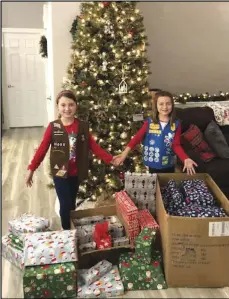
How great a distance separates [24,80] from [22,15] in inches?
48.1

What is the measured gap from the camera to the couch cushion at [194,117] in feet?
11.7

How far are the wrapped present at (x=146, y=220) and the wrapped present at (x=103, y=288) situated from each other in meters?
0.40

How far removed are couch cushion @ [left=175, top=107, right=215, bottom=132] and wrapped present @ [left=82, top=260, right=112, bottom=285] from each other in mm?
1667

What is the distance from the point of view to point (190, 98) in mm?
4559

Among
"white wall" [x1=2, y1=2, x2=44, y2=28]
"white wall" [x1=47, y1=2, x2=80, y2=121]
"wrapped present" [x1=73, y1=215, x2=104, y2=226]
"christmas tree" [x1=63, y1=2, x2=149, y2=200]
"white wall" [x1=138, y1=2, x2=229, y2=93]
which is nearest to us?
"wrapped present" [x1=73, y1=215, x2=104, y2=226]

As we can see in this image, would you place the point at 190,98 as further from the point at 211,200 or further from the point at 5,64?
the point at 5,64

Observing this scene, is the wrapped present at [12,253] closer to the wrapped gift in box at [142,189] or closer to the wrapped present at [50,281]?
the wrapped present at [50,281]

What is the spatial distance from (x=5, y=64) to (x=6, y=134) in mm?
1397

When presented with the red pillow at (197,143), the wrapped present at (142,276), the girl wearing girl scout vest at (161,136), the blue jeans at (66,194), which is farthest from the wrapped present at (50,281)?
the red pillow at (197,143)

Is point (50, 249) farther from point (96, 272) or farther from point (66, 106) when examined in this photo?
point (66, 106)

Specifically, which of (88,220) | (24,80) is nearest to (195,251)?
(88,220)

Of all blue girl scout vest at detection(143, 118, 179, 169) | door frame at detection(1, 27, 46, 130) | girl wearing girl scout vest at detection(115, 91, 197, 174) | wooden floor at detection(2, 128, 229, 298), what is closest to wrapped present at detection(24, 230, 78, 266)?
wooden floor at detection(2, 128, 229, 298)

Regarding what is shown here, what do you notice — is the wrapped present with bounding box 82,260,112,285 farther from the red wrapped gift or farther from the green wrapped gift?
the green wrapped gift

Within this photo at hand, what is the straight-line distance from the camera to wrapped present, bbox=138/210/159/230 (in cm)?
250
